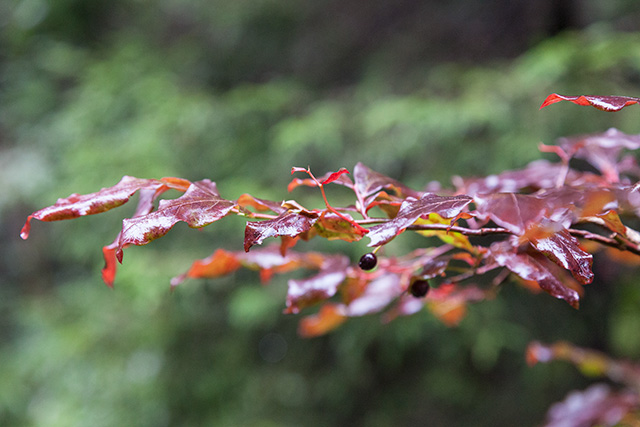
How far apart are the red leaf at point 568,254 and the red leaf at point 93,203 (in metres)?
0.28

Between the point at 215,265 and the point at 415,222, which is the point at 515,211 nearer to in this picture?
the point at 415,222

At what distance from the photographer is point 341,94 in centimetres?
203

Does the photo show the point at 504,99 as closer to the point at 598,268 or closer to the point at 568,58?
the point at 568,58

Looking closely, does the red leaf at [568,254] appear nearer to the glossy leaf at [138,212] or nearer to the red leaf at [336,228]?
the red leaf at [336,228]

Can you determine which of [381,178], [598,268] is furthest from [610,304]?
[381,178]

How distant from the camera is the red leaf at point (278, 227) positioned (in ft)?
1.10

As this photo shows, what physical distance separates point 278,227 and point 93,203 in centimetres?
14

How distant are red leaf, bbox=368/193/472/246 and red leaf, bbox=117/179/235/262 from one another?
0.11 metres

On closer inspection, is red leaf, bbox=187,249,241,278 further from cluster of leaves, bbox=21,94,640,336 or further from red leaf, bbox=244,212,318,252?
red leaf, bbox=244,212,318,252

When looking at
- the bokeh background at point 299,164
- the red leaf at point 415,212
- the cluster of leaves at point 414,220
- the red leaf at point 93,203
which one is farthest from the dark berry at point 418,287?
the bokeh background at point 299,164

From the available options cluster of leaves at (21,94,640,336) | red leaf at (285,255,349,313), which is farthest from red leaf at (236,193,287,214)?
red leaf at (285,255,349,313)

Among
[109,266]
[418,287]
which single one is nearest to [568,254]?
[418,287]

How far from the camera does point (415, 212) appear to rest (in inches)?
13.3

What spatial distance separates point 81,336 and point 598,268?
1942 millimetres
